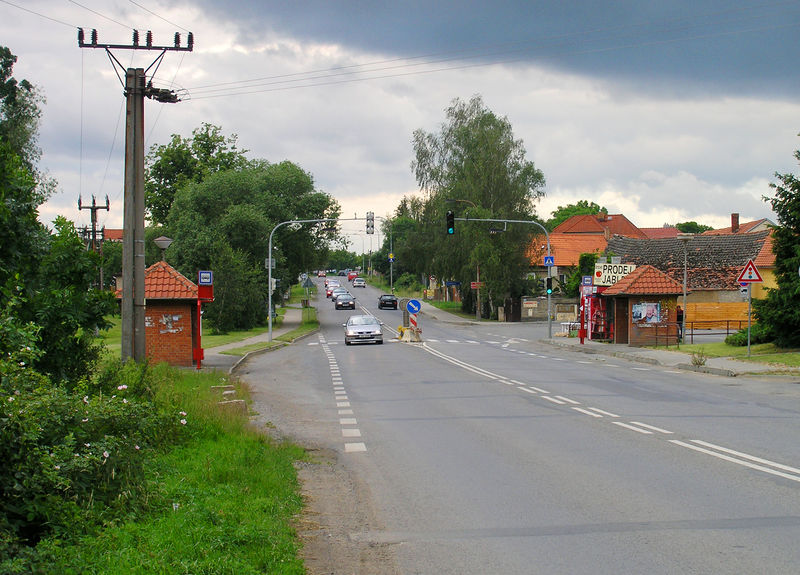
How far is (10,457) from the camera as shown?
539 cm

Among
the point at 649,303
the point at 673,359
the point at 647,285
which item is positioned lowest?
the point at 673,359

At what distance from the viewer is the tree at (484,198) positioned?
63.5m

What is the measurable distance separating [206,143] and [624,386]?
62901 millimetres

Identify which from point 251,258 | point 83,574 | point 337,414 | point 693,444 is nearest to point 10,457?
point 83,574

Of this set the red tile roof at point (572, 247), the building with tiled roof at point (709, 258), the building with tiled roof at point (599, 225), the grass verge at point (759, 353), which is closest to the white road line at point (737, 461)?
the grass verge at point (759, 353)

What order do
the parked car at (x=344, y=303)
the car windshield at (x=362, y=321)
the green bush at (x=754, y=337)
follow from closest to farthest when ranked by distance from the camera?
the green bush at (x=754, y=337) < the car windshield at (x=362, y=321) < the parked car at (x=344, y=303)

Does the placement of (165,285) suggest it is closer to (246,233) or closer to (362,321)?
(362,321)

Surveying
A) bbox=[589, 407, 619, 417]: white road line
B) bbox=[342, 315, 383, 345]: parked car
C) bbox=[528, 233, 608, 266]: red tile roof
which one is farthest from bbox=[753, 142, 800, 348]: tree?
bbox=[528, 233, 608, 266]: red tile roof

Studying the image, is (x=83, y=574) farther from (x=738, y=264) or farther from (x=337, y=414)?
(x=738, y=264)

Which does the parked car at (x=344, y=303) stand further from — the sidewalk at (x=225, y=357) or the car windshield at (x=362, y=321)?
the car windshield at (x=362, y=321)

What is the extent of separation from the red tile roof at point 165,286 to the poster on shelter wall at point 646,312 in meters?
19.8

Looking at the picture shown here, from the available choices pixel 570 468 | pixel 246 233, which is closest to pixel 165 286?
pixel 570 468

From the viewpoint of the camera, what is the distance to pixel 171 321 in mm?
27469

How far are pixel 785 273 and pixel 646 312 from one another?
7623mm
